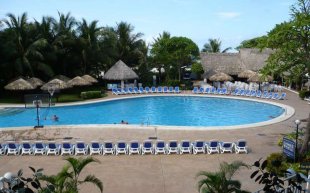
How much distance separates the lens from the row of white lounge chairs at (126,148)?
1463 centimetres

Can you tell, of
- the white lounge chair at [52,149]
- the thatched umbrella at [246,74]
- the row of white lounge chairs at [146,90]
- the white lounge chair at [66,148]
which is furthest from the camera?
the thatched umbrella at [246,74]

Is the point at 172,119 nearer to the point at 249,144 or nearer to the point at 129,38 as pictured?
the point at 249,144

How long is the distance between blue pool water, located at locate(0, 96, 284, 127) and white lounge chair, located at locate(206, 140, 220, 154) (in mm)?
8414

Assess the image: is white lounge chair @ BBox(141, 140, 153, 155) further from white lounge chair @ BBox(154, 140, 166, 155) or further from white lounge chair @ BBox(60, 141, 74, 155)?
white lounge chair @ BBox(60, 141, 74, 155)

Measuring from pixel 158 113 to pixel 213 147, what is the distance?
11.7 meters

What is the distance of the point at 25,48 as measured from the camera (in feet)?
102

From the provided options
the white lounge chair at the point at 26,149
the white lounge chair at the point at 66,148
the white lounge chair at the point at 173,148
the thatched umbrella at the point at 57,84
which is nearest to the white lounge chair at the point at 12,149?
the white lounge chair at the point at 26,149

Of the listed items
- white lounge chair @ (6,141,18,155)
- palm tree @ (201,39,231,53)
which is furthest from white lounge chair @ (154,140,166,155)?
palm tree @ (201,39,231,53)

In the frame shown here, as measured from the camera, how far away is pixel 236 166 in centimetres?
830

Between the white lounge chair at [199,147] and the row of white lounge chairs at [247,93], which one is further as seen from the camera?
the row of white lounge chairs at [247,93]

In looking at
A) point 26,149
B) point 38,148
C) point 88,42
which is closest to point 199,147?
point 38,148

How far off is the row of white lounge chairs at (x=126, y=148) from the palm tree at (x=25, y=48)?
16422 millimetres

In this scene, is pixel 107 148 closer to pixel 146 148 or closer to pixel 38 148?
pixel 146 148

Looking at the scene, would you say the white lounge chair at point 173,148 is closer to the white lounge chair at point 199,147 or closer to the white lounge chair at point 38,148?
the white lounge chair at point 199,147
